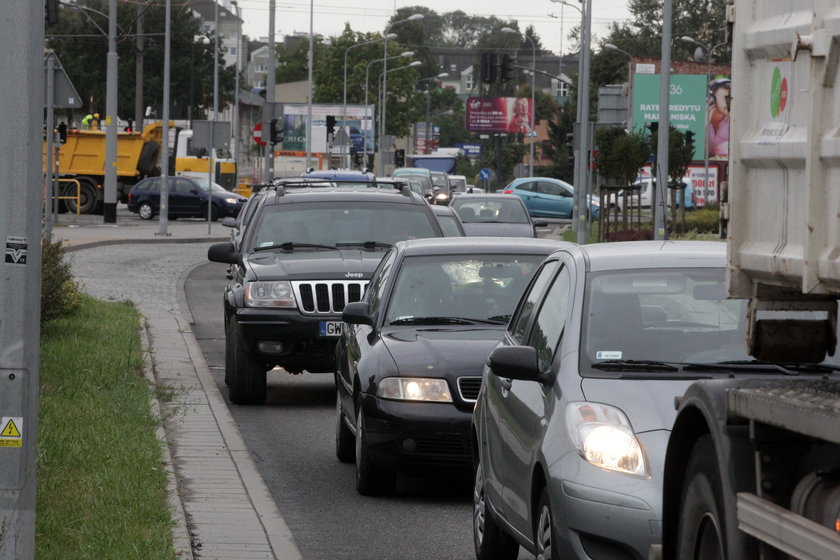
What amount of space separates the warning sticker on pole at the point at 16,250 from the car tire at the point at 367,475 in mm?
3366

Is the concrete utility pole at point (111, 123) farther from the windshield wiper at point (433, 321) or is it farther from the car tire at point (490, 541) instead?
the car tire at point (490, 541)

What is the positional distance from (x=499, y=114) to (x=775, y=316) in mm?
126683

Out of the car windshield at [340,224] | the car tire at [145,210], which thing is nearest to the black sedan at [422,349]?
the car windshield at [340,224]

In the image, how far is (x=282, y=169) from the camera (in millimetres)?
80062

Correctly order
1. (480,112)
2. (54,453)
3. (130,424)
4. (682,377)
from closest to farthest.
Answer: (682,377) → (54,453) → (130,424) → (480,112)

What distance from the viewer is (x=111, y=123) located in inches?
1823

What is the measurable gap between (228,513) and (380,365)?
4.67ft

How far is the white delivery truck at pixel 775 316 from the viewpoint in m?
3.69

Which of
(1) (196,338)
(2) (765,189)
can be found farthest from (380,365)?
(1) (196,338)

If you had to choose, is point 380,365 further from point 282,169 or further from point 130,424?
point 282,169

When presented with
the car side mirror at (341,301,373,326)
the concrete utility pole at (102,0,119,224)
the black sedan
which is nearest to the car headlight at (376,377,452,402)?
the black sedan

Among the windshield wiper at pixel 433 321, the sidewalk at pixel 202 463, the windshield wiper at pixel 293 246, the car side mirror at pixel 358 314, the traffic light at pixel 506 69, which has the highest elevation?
the traffic light at pixel 506 69

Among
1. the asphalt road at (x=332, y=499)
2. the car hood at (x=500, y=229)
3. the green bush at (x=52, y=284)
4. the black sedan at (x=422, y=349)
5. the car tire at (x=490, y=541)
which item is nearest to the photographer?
the car tire at (x=490, y=541)

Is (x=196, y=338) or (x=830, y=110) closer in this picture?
(x=830, y=110)
